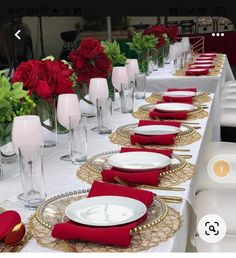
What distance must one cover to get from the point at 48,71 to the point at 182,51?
2214 millimetres

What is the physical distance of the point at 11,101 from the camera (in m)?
1.01

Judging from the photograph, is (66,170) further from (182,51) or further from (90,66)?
(182,51)

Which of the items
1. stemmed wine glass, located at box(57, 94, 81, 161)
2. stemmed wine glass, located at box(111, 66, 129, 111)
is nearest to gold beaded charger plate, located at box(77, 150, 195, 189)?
stemmed wine glass, located at box(57, 94, 81, 161)

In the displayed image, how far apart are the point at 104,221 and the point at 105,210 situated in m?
0.05

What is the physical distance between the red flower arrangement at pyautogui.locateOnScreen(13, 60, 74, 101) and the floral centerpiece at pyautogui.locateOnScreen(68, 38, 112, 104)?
326 millimetres

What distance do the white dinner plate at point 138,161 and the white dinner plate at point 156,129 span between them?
0.65 feet

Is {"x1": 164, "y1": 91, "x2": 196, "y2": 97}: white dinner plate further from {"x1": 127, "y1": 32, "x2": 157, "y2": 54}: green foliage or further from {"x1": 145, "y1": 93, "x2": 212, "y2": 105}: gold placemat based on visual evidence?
{"x1": 127, "y1": 32, "x2": 157, "y2": 54}: green foliage

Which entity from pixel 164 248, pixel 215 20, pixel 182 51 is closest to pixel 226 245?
pixel 164 248

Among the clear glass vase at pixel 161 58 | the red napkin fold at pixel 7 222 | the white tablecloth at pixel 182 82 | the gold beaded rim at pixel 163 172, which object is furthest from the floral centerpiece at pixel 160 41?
the red napkin fold at pixel 7 222

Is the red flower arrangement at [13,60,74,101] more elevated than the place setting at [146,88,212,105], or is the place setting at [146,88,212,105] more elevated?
the red flower arrangement at [13,60,74,101]

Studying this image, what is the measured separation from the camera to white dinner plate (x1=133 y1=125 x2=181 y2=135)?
1273mm

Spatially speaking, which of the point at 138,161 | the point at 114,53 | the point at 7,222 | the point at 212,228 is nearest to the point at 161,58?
the point at 114,53

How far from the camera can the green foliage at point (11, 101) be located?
0.98 metres

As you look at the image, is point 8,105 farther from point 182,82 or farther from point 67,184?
point 182,82
